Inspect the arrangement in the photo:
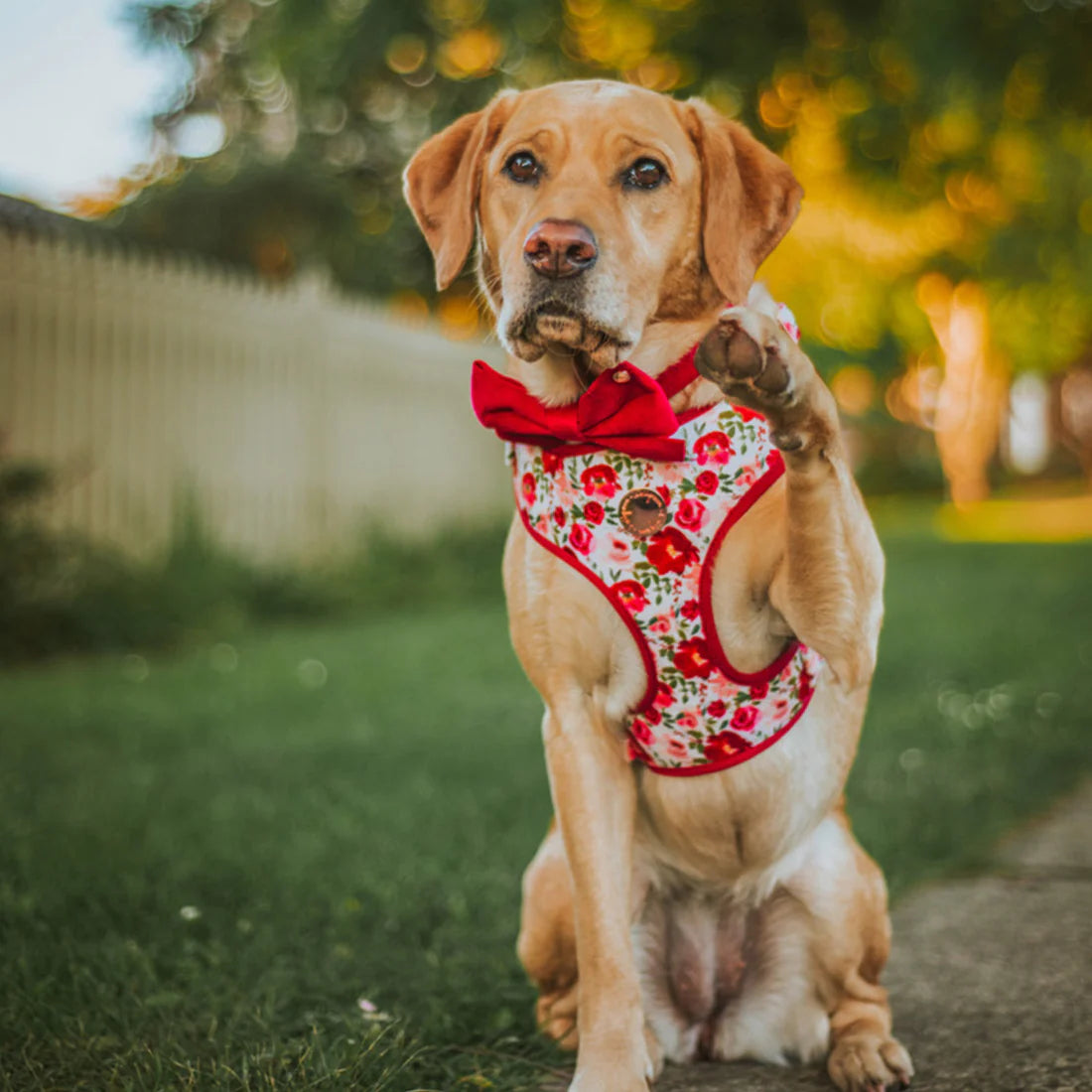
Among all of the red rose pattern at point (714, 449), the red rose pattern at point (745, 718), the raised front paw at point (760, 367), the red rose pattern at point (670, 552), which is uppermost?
the raised front paw at point (760, 367)

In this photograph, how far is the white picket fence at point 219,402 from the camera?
7.49 m

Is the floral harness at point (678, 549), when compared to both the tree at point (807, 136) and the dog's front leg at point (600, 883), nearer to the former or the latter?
the dog's front leg at point (600, 883)

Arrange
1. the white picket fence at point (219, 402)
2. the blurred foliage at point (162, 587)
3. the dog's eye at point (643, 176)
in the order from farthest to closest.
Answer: the white picket fence at point (219, 402) → the blurred foliage at point (162, 587) → the dog's eye at point (643, 176)

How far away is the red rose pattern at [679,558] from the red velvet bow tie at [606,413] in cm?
4

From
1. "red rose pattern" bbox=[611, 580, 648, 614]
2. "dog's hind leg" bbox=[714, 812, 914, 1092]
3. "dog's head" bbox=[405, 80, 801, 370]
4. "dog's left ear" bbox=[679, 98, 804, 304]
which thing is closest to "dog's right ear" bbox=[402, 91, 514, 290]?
"dog's head" bbox=[405, 80, 801, 370]

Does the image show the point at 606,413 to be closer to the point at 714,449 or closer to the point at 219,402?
the point at 714,449

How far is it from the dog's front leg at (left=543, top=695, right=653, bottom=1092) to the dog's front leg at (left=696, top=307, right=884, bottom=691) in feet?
1.41

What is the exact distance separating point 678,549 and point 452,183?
0.95 metres

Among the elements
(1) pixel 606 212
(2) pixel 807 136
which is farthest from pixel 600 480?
(2) pixel 807 136

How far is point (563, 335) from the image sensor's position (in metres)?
2.25

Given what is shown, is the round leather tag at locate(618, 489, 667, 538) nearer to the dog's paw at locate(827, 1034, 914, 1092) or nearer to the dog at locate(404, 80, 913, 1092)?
the dog at locate(404, 80, 913, 1092)

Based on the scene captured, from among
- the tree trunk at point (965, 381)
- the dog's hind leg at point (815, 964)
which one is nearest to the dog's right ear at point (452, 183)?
the dog's hind leg at point (815, 964)

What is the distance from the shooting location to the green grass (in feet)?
8.05

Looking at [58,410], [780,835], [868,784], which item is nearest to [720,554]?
[780,835]
